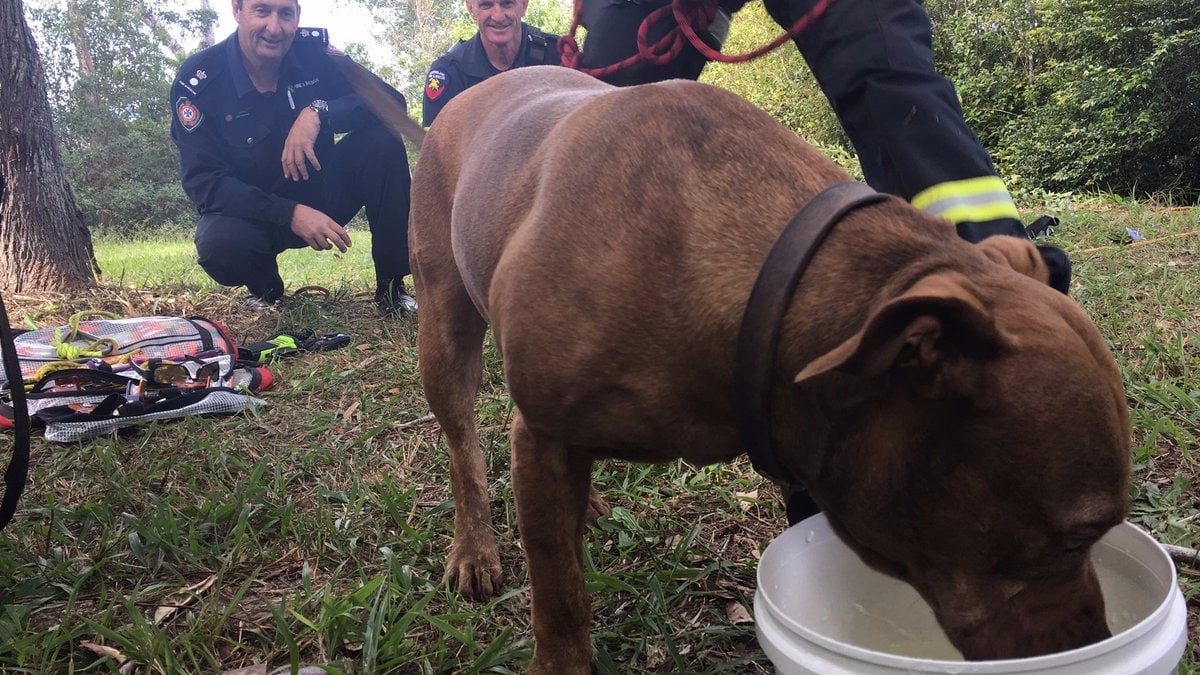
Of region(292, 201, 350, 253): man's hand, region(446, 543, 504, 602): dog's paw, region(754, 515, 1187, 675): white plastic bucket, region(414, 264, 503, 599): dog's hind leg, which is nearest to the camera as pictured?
region(754, 515, 1187, 675): white plastic bucket

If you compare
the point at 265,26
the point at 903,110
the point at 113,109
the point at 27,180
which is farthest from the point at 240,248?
the point at 113,109

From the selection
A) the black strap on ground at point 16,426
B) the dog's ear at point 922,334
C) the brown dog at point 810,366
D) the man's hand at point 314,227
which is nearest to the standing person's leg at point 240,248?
the man's hand at point 314,227

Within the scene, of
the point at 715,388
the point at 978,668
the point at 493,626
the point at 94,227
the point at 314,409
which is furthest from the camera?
the point at 94,227

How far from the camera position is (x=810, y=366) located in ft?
4.17

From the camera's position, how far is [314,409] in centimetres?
405

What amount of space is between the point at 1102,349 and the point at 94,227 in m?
24.0

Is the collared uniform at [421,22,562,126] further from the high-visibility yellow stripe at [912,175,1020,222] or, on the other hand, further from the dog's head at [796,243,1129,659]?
the dog's head at [796,243,1129,659]

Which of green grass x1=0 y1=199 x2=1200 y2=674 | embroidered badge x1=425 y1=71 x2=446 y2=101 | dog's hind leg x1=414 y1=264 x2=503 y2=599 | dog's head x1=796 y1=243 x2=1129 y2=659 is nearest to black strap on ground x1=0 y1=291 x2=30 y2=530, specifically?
green grass x1=0 y1=199 x2=1200 y2=674

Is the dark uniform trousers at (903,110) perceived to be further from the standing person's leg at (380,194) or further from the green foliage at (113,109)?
the green foliage at (113,109)

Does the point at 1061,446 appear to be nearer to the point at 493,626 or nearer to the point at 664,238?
the point at 664,238

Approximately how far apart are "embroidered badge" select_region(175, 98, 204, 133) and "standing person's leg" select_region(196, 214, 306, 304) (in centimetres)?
62

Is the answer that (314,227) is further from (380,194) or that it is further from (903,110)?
(903,110)

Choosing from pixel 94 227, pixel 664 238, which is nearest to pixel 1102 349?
pixel 664 238

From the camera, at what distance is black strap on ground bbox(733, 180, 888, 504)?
150 cm
